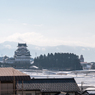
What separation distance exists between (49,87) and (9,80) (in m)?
7.81

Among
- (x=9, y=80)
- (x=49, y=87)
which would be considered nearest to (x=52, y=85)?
(x=49, y=87)

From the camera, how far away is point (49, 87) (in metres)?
22.1

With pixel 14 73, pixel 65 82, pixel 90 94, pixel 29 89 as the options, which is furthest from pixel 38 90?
pixel 14 73

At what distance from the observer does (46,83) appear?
22.8 meters

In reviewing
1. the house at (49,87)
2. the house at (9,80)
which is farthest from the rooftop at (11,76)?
the house at (49,87)

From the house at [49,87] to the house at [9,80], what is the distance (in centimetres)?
645

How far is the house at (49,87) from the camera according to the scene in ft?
71.1

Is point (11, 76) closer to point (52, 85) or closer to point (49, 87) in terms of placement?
point (49, 87)

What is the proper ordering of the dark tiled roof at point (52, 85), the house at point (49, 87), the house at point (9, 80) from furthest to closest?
the dark tiled roof at point (52, 85) → the house at point (49, 87) → the house at point (9, 80)

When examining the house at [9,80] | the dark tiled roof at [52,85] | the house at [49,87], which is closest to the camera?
the house at [9,80]

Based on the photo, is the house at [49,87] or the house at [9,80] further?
the house at [49,87]

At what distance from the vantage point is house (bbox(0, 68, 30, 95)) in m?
14.6

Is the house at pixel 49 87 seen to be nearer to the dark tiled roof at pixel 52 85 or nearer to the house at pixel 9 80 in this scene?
the dark tiled roof at pixel 52 85

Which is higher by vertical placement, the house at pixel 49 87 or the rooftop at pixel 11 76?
the rooftop at pixel 11 76
